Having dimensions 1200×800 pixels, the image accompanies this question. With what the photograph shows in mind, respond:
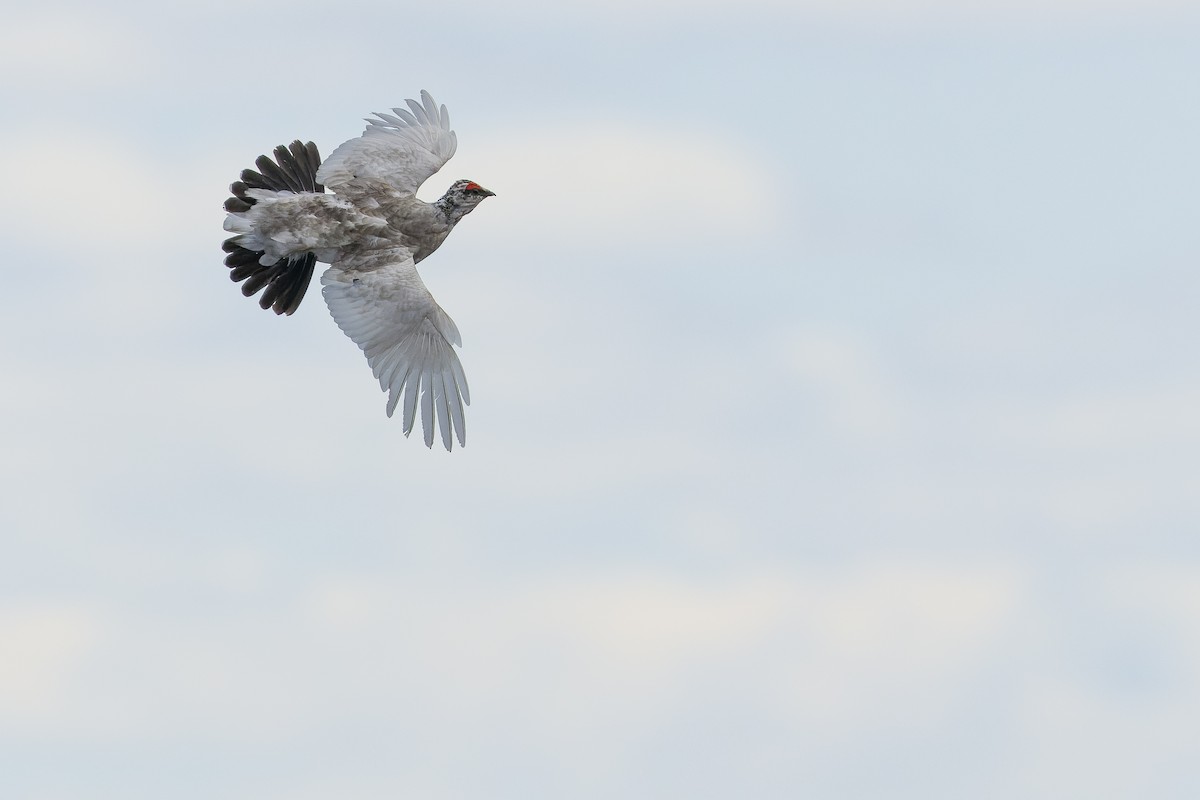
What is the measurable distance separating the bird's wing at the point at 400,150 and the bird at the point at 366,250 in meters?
0.03

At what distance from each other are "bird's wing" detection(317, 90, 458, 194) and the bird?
28mm

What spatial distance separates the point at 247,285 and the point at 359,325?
2.16 metres

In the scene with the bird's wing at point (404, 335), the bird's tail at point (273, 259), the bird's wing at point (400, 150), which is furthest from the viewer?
the bird's wing at point (400, 150)

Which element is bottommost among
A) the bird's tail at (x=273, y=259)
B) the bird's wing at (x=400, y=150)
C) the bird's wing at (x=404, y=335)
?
the bird's wing at (x=404, y=335)

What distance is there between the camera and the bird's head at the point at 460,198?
27578mm

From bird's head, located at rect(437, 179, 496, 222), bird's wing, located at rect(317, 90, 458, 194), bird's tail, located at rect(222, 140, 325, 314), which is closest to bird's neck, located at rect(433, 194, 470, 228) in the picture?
bird's head, located at rect(437, 179, 496, 222)

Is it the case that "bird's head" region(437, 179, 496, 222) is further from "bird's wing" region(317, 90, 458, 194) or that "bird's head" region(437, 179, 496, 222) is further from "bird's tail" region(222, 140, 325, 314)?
"bird's tail" region(222, 140, 325, 314)

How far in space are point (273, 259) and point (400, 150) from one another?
119 inches

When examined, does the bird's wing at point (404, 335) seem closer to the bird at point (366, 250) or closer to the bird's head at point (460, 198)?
the bird at point (366, 250)

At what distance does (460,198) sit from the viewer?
27.6 meters

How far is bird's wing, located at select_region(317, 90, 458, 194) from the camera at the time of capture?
2806cm

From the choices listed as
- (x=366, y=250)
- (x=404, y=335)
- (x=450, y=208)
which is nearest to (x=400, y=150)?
(x=450, y=208)

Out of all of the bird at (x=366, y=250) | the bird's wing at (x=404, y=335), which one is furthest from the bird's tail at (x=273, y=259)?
the bird's wing at (x=404, y=335)

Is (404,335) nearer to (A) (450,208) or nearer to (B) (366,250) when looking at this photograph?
(B) (366,250)
